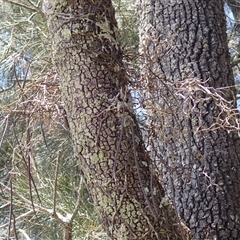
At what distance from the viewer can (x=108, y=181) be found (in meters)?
0.86

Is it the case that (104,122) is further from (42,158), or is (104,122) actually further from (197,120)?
(42,158)

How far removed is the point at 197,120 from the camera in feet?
3.96

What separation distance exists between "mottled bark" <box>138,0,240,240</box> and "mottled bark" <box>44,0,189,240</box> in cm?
10

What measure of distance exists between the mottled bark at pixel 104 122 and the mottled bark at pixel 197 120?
4.0 inches

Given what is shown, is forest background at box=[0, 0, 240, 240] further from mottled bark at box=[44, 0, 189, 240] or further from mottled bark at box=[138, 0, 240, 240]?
mottled bark at box=[44, 0, 189, 240]

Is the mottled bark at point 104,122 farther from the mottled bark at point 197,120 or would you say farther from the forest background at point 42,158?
the forest background at point 42,158

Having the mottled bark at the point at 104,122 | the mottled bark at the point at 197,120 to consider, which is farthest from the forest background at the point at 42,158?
the mottled bark at the point at 104,122

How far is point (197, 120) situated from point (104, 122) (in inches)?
15.7

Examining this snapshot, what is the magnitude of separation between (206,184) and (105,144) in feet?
1.29

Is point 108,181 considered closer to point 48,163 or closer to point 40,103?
point 40,103

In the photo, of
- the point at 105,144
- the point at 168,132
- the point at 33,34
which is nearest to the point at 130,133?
the point at 105,144

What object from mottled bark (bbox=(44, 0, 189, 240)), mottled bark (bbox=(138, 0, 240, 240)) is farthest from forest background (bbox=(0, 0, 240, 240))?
mottled bark (bbox=(44, 0, 189, 240))

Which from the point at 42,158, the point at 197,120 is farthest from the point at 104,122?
the point at 42,158

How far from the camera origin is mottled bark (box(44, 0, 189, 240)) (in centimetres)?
86
